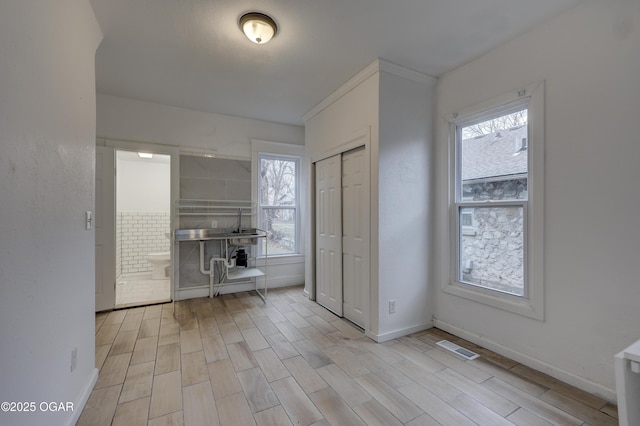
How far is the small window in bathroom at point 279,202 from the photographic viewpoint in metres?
4.46

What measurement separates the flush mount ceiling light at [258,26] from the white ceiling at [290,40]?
6 cm

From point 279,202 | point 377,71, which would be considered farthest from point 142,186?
point 377,71

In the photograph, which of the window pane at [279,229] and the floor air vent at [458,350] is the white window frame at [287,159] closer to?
the window pane at [279,229]

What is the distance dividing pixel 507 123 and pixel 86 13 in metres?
3.32

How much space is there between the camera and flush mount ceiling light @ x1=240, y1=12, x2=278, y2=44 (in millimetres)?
2055

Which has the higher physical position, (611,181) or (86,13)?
(86,13)

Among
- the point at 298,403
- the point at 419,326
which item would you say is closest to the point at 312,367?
the point at 298,403

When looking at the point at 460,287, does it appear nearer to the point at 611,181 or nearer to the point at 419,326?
the point at 419,326

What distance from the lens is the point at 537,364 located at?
7.06ft

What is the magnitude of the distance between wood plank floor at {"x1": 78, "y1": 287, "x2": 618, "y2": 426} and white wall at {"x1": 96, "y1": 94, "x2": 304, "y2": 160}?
93.7 inches

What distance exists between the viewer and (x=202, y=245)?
3.84 metres

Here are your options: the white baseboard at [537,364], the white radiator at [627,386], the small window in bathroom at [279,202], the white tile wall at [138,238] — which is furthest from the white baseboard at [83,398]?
the white tile wall at [138,238]

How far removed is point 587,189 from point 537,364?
1373 mm

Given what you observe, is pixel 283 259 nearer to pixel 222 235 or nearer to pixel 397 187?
pixel 222 235
